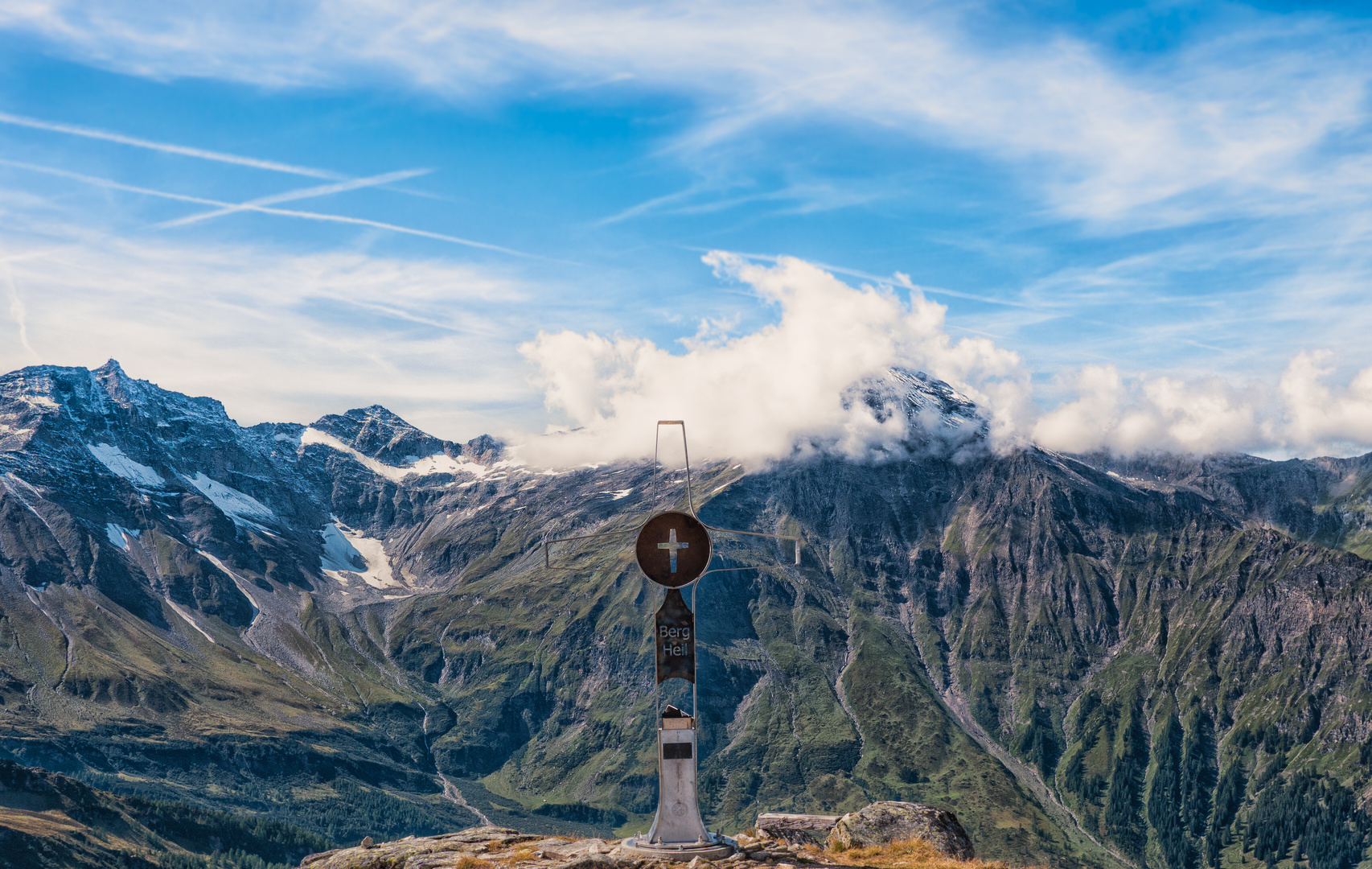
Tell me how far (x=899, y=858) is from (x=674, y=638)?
1813 centimetres

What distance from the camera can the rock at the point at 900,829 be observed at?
67250mm

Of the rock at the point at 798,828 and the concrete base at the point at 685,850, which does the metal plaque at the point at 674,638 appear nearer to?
the concrete base at the point at 685,850

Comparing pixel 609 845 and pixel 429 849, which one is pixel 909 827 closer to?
pixel 609 845

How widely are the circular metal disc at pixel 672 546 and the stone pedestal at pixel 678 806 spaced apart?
25.6ft

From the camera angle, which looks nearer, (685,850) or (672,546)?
(685,850)

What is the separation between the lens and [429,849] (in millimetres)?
64750

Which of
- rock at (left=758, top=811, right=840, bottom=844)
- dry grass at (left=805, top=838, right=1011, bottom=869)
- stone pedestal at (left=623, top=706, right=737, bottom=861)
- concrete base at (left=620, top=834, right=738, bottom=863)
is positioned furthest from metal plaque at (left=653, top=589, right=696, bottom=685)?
rock at (left=758, top=811, right=840, bottom=844)

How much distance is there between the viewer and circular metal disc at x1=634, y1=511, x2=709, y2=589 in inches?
2403

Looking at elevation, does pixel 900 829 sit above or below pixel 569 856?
below

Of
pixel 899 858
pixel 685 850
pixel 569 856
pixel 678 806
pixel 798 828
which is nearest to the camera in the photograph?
pixel 685 850

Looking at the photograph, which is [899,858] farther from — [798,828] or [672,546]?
[672,546]

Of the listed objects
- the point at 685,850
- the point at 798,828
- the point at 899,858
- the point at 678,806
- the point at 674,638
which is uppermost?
the point at 674,638

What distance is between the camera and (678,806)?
58375mm

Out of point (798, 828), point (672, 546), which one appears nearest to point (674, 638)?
point (672, 546)
